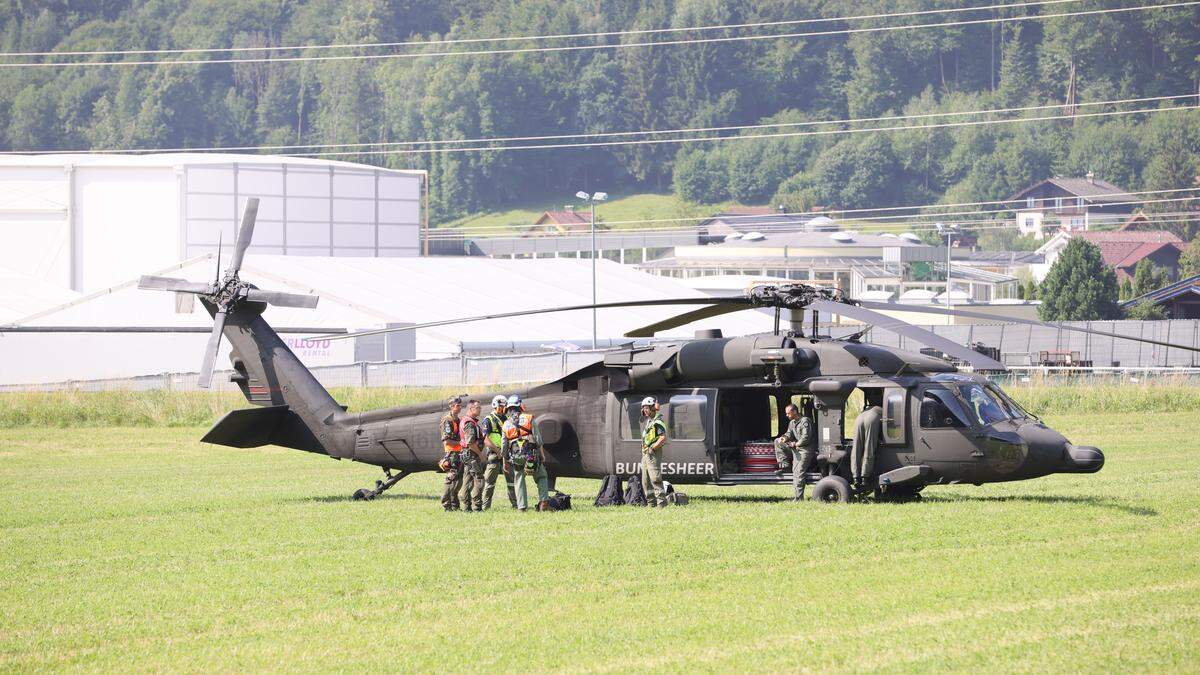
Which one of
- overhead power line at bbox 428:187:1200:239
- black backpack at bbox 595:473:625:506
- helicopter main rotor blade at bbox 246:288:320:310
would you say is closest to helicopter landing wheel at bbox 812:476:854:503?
black backpack at bbox 595:473:625:506

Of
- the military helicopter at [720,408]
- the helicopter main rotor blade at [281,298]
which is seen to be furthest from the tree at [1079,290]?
the helicopter main rotor blade at [281,298]

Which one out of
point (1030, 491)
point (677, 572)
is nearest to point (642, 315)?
point (1030, 491)

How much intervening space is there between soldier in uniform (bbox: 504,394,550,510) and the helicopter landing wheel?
3.49 metres

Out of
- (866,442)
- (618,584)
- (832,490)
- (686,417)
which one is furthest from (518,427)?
(618,584)

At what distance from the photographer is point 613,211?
18638 centimetres

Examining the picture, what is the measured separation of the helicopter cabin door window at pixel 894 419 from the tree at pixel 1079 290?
74.6m

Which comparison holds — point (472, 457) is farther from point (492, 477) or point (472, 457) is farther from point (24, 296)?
point (24, 296)

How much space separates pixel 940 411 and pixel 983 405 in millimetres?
538

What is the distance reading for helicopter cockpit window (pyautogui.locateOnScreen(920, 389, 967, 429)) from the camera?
60.4 feet

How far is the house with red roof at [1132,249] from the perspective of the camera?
14125 cm

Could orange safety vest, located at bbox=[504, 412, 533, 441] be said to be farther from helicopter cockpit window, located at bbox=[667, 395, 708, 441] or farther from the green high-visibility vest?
helicopter cockpit window, located at bbox=[667, 395, 708, 441]

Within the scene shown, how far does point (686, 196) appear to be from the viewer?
618ft

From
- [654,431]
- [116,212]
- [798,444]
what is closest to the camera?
[798,444]

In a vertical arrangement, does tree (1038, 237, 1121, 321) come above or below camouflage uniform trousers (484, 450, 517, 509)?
above
